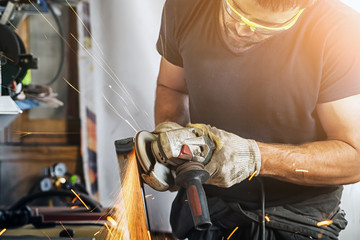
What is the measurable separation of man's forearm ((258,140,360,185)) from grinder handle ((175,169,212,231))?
0.25 metres

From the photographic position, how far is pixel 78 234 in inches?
44.8

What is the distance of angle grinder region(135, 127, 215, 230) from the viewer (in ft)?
2.46

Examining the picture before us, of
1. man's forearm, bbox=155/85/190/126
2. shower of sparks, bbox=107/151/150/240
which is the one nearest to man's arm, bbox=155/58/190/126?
man's forearm, bbox=155/85/190/126

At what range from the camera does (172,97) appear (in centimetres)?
119

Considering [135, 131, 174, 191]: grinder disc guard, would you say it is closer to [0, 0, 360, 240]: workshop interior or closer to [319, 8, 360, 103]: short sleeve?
[0, 0, 360, 240]: workshop interior

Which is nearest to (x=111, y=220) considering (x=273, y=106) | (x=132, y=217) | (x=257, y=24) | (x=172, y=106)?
(x=132, y=217)

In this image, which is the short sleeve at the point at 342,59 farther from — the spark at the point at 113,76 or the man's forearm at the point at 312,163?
the spark at the point at 113,76

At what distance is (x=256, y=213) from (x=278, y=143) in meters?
0.19

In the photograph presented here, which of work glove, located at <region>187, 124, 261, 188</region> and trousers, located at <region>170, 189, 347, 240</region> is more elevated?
work glove, located at <region>187, 124, 261, 188</region>

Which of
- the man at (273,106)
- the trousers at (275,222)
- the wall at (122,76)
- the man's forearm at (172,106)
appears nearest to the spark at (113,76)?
the wall at (122,76)

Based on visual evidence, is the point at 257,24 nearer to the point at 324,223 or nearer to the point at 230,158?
the point at 230,158

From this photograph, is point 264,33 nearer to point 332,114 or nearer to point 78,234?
point 332,114

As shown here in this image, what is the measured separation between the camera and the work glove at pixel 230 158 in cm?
85

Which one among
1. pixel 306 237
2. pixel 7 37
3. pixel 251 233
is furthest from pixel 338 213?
pixel 7 37
